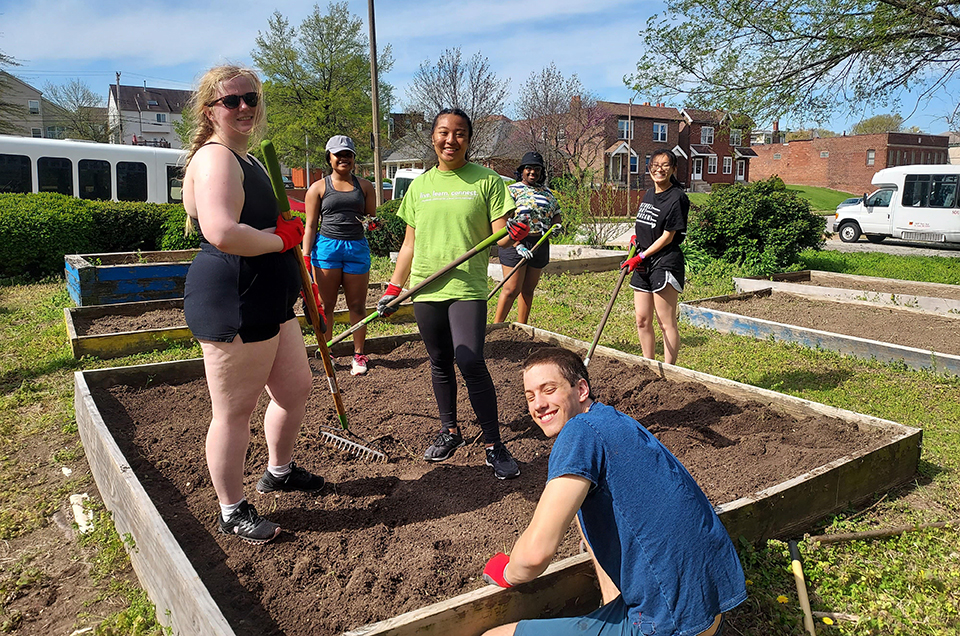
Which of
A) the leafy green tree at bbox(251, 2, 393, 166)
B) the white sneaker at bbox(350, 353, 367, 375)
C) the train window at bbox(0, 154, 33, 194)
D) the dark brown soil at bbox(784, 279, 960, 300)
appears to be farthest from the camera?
the leafy green tree at bbox(251, 2, 393, 166)

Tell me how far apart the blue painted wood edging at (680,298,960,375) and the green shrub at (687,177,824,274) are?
386 cm

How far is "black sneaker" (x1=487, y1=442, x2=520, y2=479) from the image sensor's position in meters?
3.58

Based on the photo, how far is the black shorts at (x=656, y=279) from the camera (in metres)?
5.02

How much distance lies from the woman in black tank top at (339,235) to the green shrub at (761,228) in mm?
7350

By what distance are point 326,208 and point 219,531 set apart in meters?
3.33

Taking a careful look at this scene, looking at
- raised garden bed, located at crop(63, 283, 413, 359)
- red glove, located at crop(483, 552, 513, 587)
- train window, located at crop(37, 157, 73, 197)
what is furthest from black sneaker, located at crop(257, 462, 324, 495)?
train window, located at crop(37, 157, 73, 197)

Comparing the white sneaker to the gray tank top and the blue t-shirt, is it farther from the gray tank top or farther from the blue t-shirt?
the blue t-shirt

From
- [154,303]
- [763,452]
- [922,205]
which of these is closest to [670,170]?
[763,452]

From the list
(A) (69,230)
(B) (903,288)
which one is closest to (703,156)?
(B) (903,288)

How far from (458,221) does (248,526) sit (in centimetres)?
195

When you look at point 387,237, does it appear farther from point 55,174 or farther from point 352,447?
point 352,447

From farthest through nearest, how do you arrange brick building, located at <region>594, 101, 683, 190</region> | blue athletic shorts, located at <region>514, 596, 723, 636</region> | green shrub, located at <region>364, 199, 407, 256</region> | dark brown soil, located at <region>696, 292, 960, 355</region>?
brick building, located at <region>594, 101, 683, 190</region> → green shrub, located at <region>364, 199, 407, 256</region> → dark brown soil, located at <region>696, 292, 960, 355</region> → blue athletic shorts, located at <region>514, 596, 723, 636</region>

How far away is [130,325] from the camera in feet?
23.8

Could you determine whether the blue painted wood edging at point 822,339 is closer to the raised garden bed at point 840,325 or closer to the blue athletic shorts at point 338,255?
the raised garden bed at point 840,325
